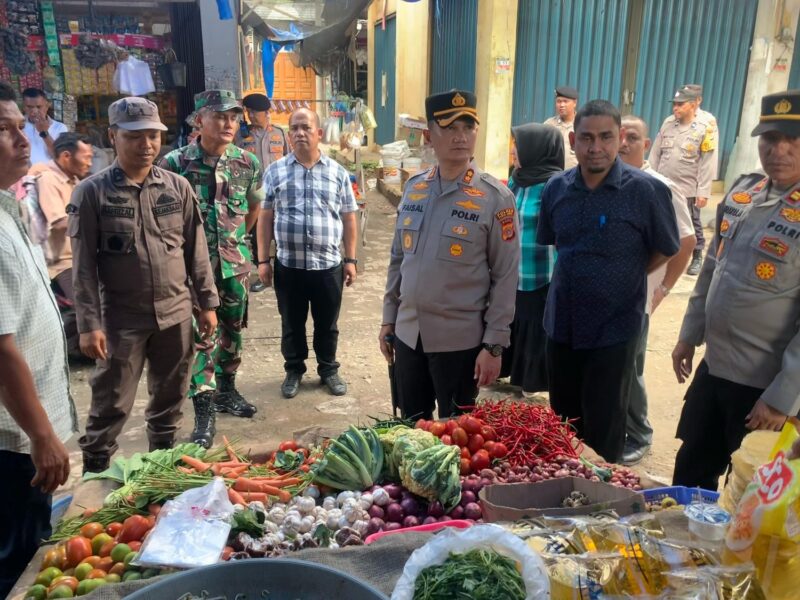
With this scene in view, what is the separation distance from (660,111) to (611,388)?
292 inches

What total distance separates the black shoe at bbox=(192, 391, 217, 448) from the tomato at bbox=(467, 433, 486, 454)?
243 cm

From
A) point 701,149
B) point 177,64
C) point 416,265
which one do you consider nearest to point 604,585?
point 416,265

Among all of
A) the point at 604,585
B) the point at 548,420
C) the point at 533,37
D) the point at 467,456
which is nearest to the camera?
the point at 604,585

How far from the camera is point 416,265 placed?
11.1 ft

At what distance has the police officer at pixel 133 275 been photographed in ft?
11.3

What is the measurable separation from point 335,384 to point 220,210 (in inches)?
71.2

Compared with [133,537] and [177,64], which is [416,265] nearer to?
[133,537]

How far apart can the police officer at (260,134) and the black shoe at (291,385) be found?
2381mm

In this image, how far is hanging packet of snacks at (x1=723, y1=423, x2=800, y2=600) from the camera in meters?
1.50

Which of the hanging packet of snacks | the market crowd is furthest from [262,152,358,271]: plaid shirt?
the hanging packet of snacks

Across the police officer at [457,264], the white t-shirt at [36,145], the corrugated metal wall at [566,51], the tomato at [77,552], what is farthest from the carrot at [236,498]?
the corrugated metal wall at [566,51]

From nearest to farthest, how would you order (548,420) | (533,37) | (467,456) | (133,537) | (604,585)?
(604,585) < (133,537) < (467,456) < (548,420) < (533,37)

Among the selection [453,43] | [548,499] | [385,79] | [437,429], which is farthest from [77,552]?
[385,79]

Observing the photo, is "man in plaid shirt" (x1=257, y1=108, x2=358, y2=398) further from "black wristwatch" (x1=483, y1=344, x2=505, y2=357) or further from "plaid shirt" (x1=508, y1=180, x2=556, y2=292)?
"black wristwatch" (x1=483, y1=344, x2=505, y2=357)
